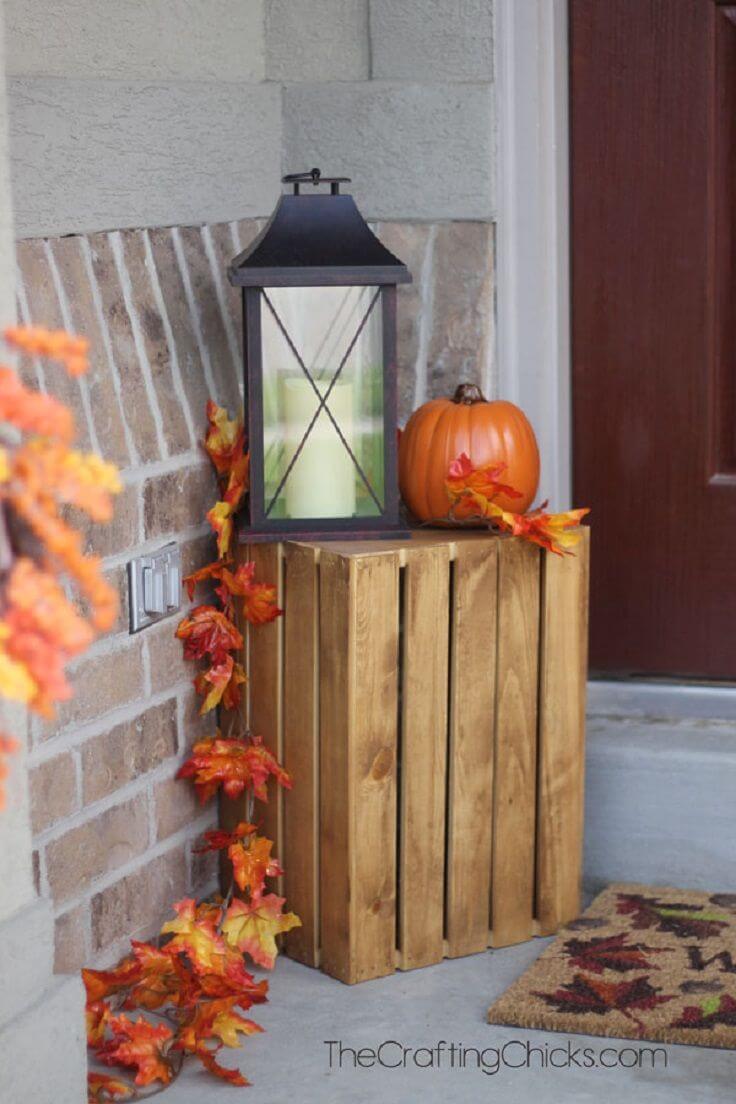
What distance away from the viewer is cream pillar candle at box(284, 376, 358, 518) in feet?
7.37

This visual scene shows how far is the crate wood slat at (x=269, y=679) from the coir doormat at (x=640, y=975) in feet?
1.43

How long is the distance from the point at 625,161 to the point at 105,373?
3.41 ft

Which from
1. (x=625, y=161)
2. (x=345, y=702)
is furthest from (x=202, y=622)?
(x=625, y=161)

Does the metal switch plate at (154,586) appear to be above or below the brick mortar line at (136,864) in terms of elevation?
above

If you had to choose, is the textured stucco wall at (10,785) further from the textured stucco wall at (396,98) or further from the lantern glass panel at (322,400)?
the textured stucco wall at (396,98)

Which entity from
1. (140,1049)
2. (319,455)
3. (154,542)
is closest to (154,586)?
(154,542)

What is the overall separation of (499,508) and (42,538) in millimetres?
1462

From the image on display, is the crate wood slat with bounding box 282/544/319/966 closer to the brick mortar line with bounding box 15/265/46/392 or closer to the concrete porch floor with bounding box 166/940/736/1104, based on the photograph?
the concrete porch floor with bounding box 166/940/736/1104

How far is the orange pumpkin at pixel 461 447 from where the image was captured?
2334mm

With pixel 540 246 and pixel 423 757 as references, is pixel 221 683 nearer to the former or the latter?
pixel 423 757

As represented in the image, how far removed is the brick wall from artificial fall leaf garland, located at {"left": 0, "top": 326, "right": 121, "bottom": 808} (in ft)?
3.74

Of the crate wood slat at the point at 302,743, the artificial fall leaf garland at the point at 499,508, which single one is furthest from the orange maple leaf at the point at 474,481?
the crate wood slat at the point at 302,743

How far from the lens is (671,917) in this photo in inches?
96.3

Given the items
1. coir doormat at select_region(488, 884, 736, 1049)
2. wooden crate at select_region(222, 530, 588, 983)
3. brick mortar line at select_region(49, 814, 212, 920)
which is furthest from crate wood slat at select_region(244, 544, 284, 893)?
coir doormat at select_region(488, 884, 736, 1049)
